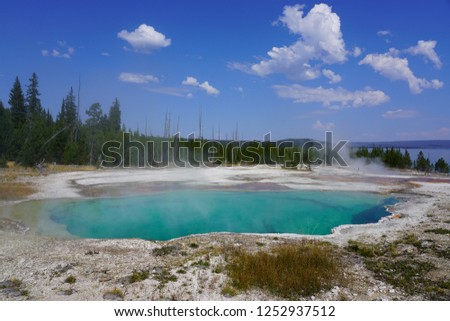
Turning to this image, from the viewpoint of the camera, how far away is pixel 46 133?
38.0 metres

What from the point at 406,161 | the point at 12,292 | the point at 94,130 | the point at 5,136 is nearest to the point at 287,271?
the point at 12,292

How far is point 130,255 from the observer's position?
360 inches

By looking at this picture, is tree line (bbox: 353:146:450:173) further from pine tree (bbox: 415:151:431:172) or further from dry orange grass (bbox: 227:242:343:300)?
dry orange grass (bbox: 227:242:343:300)

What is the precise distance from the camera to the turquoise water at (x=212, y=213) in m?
13.8

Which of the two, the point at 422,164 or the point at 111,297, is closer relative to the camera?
the point at 111,297

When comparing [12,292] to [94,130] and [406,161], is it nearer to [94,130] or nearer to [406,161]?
[94,130]

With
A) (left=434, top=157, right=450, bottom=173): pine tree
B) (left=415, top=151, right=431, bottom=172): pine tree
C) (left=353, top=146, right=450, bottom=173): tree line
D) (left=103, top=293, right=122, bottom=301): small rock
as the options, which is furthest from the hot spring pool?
(left=434, top=157, right=450, bottom=173): pine tree

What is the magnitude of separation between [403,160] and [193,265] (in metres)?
52.0

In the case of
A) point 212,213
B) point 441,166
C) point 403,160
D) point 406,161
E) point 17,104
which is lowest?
point 212,213

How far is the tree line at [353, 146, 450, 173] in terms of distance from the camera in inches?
1823

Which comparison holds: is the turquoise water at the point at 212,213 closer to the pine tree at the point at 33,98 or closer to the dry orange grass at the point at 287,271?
the dry orange grass at the point at 287,271

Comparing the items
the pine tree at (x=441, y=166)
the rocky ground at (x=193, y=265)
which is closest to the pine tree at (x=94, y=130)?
the rocky ground at (x=193, y=265)

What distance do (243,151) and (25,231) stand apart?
45.9 metres
